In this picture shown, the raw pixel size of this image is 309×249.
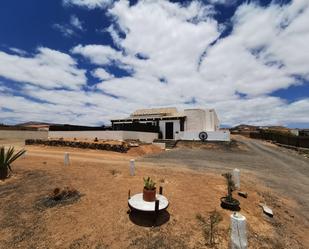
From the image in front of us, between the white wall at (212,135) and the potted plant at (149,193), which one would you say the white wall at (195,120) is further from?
the potted plant at (149,193)

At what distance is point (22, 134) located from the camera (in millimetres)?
32438

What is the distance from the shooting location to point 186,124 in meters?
29.2

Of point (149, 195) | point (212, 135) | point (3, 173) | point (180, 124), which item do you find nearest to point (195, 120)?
point (180, 124)

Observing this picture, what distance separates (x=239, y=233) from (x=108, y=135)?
764 inches

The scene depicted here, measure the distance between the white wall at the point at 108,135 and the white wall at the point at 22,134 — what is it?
6.92 m

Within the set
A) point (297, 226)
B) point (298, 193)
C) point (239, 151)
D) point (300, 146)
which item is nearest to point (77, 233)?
point (297, 226)

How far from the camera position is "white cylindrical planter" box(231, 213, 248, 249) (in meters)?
4.12

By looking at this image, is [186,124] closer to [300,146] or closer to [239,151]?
[239,151]

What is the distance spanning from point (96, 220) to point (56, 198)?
5.94 feet

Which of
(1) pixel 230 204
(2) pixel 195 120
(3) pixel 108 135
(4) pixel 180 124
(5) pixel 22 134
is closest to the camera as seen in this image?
(1) pixel 230 204

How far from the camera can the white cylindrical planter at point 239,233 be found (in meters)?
4.12

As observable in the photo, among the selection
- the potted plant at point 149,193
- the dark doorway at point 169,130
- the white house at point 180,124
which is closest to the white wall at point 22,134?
the white house at point 180,124

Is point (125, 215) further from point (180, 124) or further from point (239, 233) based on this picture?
point (180, 124)

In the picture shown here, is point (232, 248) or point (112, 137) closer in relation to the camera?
point (232, 248)
